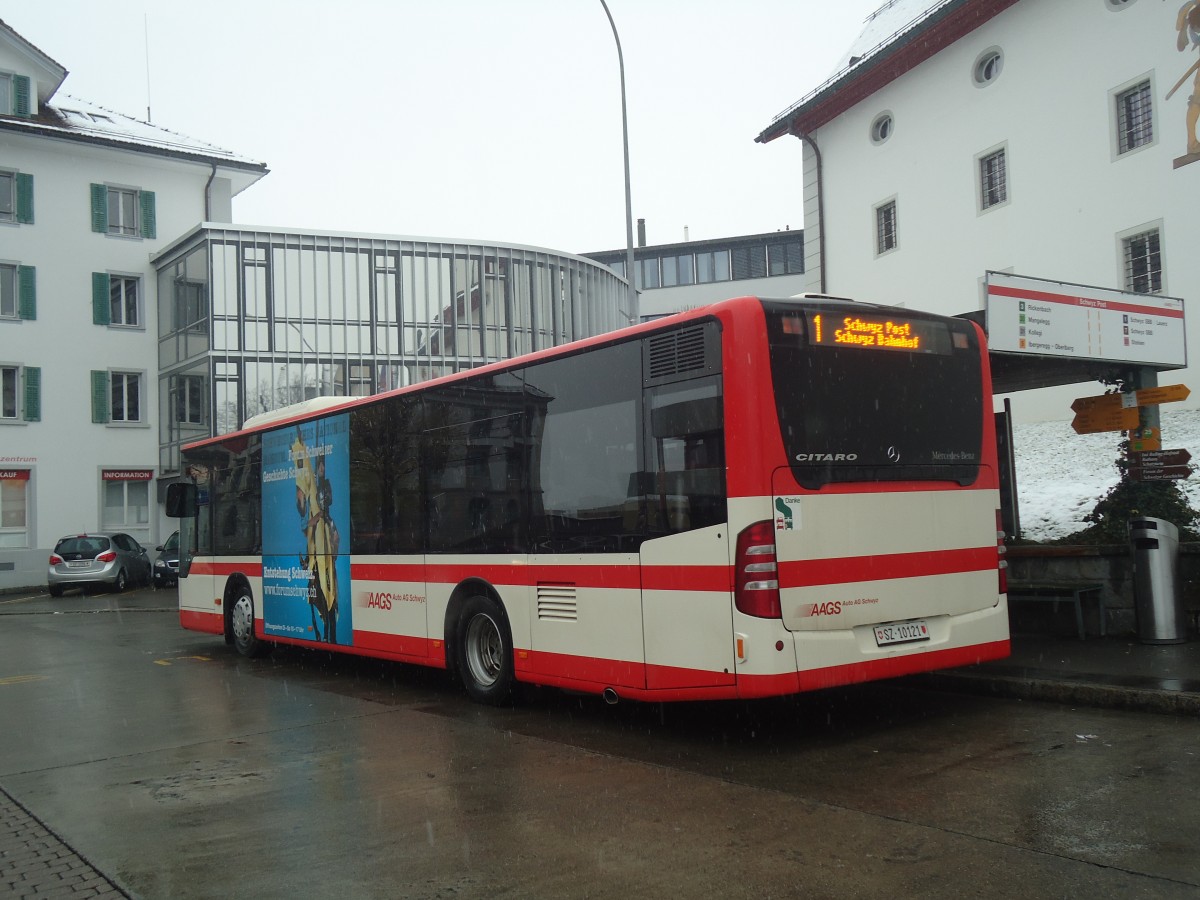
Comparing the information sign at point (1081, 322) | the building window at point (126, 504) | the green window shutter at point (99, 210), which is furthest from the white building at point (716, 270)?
the information sign at point (1081, 322)

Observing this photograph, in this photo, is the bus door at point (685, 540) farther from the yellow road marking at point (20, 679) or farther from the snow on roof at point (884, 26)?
the snow on roof at point (884, 26)

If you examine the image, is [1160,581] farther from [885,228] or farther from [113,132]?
[113,132]

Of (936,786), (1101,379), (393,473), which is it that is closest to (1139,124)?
(1101,379)

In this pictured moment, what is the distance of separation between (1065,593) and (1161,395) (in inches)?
93.4

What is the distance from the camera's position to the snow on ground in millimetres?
18328

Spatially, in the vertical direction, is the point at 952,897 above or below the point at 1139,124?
below

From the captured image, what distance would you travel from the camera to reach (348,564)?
39.0 ft

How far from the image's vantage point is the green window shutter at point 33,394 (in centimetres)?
3559

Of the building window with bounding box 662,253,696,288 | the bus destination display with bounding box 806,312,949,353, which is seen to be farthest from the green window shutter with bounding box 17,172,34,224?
the building window with bounding box 662,253,696,288

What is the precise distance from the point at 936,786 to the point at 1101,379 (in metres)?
7.82

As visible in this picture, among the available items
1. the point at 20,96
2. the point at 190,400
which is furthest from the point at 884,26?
the point at 20,96

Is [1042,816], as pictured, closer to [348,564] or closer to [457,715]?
[457,715]

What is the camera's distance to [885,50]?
1152 inches

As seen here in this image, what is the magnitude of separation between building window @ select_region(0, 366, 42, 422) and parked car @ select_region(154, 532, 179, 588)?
6864 millimetres
